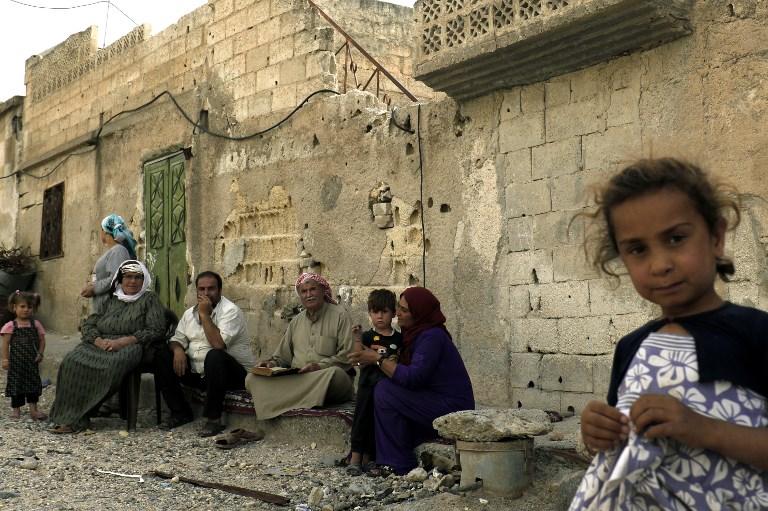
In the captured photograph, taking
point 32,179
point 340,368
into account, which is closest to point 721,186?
point 340,368

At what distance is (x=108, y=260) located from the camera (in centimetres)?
695

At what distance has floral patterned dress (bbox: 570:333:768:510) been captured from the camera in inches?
56.3

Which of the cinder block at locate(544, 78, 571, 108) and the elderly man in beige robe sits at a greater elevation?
the cinder block at locate(544, 78, 571, 108)

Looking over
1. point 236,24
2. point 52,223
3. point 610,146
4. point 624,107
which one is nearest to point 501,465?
point 610,146

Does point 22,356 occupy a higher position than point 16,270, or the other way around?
point 16,270

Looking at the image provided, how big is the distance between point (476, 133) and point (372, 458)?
2414mm

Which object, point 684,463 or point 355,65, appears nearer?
point 684,463

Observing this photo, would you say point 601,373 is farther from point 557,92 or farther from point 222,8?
point 222,8

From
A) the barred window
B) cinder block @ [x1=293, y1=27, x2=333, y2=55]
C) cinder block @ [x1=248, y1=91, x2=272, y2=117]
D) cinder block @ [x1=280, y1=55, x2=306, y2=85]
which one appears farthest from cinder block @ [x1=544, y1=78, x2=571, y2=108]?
the barred window

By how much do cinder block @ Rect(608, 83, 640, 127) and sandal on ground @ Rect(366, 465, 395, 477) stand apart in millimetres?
2423

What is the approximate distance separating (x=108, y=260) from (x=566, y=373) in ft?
12.5

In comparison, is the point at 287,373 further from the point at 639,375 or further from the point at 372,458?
the point at 639,375

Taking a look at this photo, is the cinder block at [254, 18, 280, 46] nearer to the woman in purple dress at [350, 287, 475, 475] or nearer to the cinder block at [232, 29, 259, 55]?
the cinder block at [232, 29, 259, 55]

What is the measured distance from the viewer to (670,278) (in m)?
1.47
